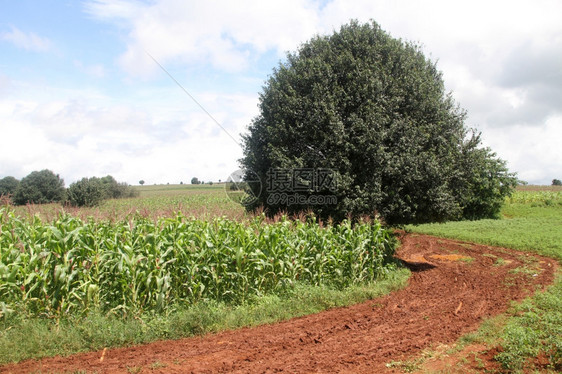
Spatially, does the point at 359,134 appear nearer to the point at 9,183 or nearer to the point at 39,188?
the point at 39,188

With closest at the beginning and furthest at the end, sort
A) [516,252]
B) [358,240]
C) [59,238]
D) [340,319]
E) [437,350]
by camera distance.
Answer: [437,350]
[59,238]
[340,319]
[358,240]
[516,252]

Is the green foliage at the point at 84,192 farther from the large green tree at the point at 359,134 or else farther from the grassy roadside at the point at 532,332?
the grassy roadside at the point at 532,332

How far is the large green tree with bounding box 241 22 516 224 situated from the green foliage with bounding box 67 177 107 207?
94.7 ft

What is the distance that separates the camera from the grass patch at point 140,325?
596 centimetres

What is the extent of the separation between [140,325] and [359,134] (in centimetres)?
835

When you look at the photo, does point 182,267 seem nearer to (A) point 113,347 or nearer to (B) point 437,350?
(A) point 113,347

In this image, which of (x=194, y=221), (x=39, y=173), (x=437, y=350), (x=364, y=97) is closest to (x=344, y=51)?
(x=364, y=97)

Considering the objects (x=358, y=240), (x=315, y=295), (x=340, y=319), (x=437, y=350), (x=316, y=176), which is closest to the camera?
(x=437, y=350)

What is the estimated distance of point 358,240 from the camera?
1054 centimetres

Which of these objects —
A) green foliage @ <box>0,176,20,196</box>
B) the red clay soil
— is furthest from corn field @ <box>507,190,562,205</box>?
green foliage @ <box>0,176,20,196</box>

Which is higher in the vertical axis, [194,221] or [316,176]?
[316,176]

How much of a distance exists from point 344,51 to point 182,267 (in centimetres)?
889

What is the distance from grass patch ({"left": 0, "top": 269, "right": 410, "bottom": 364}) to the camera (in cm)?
596

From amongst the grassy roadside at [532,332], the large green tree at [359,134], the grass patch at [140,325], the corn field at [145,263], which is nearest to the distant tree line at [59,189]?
the large green tree at [359,134]
